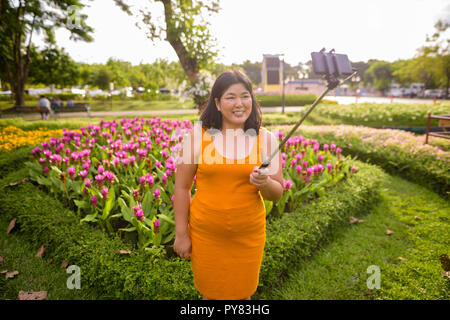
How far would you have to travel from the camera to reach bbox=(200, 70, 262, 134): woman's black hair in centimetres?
174

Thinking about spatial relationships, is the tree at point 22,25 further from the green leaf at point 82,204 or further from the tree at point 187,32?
the green leaf at point 82,204

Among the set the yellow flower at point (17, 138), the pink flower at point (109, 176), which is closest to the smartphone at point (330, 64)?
the pink flower at point (109, 176)

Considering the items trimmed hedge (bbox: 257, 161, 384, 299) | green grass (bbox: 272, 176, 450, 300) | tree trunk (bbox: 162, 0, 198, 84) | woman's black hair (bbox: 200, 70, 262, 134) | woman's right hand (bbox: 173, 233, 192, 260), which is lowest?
green grass (bbox: 272, 176, 450, 300)

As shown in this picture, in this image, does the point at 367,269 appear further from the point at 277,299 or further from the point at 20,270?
the point at 20,270

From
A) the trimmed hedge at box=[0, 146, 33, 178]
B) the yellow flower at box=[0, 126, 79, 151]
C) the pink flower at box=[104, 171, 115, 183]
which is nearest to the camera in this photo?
the pink flower at box=[104, 171, 115, 183]

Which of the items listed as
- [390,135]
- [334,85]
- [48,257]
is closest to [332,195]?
[334,85]

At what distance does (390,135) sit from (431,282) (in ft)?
19.2

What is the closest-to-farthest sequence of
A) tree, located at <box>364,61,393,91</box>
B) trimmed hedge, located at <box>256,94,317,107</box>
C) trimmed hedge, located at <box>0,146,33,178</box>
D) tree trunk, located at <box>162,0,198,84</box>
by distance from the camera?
trimmed hedge, located at <box>0,146,33,178</box>
tree trunk, located at <box>162,0,198,84</box>
trimmed hedge, located at <box>256,94,317,107</box>
tree, located at <box>364,61,393,91</box>

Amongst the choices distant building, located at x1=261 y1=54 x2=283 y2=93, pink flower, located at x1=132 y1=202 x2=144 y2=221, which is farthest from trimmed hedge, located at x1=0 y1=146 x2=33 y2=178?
distant building, located at x1=261 y1=54 x2=283 y2=93

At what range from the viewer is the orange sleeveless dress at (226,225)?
171 centimetres

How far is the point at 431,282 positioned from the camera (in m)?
3.13

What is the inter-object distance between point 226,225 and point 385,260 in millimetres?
2920

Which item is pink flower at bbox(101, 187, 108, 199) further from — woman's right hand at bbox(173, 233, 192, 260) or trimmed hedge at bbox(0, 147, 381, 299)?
woman's right hand at bbox(173, 233, 192, 260)

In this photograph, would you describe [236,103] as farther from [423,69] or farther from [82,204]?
[423,69]
